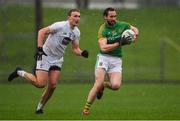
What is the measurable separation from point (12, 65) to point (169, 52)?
667 cm

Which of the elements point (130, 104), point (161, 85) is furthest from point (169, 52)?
point (130, 104)

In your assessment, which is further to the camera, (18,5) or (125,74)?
(18,5)

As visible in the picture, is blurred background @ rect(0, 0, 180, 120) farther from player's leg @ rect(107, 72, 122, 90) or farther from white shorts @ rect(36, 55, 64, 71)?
white shorts @ rect(36, 55, 64, 71)

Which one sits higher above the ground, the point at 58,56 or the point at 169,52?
the point at 58,56

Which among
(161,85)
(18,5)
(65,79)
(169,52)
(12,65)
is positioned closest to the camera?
(161,85)

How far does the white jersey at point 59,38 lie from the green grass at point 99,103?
1297 millimetres

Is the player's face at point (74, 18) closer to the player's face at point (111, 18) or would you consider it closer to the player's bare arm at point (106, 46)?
the player's face at point (111, 18)

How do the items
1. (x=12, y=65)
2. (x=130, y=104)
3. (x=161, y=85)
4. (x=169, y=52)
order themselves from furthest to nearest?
(x=169, y=52), (x=12, y=65), (x=161, y=85), (x=130, y=104)

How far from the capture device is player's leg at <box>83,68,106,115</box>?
17.3 m

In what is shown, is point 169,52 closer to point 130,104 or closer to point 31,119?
point 130,104

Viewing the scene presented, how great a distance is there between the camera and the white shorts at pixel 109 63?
17.7m

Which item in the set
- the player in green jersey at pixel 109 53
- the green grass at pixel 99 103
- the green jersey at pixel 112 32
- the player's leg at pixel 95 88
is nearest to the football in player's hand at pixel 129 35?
the player in green jersey at pixel 109 53

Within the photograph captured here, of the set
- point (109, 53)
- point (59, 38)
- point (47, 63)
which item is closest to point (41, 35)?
point (59, 38)

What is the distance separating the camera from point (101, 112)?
18578 millimetres
